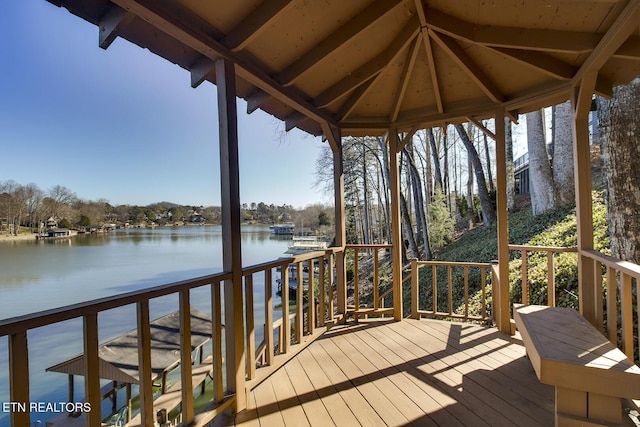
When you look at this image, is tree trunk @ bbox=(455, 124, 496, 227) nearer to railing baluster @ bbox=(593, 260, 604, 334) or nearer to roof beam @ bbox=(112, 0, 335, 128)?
railing baluster @ bbox=(593, 260, 604, 334)

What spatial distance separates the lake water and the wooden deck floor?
1158 millimetres

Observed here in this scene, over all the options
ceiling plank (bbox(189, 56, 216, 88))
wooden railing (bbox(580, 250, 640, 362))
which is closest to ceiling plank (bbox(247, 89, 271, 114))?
ceiling plank (bbox(189, 56, 216, 88))

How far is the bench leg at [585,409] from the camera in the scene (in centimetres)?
140

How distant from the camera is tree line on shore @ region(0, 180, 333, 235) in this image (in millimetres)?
2580

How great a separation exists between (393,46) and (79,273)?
8074mm

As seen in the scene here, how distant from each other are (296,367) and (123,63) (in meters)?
6.18

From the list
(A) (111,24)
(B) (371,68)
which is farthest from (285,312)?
(B) (371,68)

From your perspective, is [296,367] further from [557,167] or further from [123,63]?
[557,167]

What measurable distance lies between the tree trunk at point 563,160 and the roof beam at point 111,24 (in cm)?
1075

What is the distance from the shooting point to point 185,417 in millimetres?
1759

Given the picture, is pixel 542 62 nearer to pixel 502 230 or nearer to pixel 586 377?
pixel 502 230

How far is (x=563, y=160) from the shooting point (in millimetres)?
8812

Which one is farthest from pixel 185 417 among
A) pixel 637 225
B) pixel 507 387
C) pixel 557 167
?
pixel 557 167

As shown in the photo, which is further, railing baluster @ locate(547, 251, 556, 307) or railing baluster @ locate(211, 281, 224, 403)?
railing baluster @ locate(547, 251, 556, 307)
